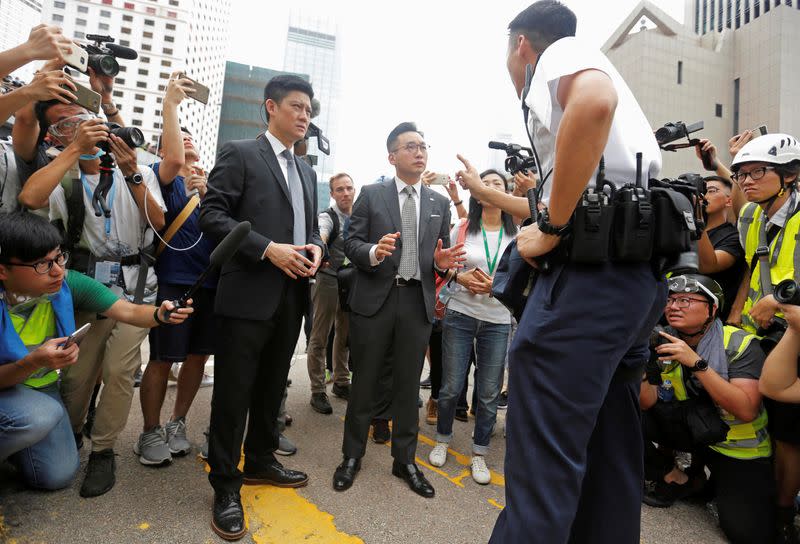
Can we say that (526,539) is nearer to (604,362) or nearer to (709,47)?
(604,362)

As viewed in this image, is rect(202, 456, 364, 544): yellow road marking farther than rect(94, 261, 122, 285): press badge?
No

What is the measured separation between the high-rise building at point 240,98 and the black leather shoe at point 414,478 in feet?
225

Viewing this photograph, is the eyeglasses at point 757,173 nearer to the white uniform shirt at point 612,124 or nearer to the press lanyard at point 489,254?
the press lanyard at point 489,254

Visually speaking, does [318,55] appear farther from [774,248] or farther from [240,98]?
[774,248]

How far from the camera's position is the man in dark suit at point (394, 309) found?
3.03 m

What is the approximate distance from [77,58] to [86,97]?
21 cm

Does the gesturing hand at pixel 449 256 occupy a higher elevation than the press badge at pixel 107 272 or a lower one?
higher

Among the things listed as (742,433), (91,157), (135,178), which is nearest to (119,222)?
(135,178)

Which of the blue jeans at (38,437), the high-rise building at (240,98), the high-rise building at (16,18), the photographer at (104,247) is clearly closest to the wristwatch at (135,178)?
the photographer at (104,247)

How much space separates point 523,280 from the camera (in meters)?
1.68

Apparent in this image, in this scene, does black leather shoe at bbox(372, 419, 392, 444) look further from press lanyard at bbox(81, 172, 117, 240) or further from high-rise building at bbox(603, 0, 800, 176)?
high-rise building at bbox(603, 0, 800, 176)

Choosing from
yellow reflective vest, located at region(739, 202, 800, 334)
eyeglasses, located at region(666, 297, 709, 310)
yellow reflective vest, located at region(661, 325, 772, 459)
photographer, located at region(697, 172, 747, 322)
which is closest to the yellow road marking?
yellow reflective vest, located at region(661, 325, 772, 459)

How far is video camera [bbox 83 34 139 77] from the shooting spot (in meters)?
2.79

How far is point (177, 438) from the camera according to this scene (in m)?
3.21
